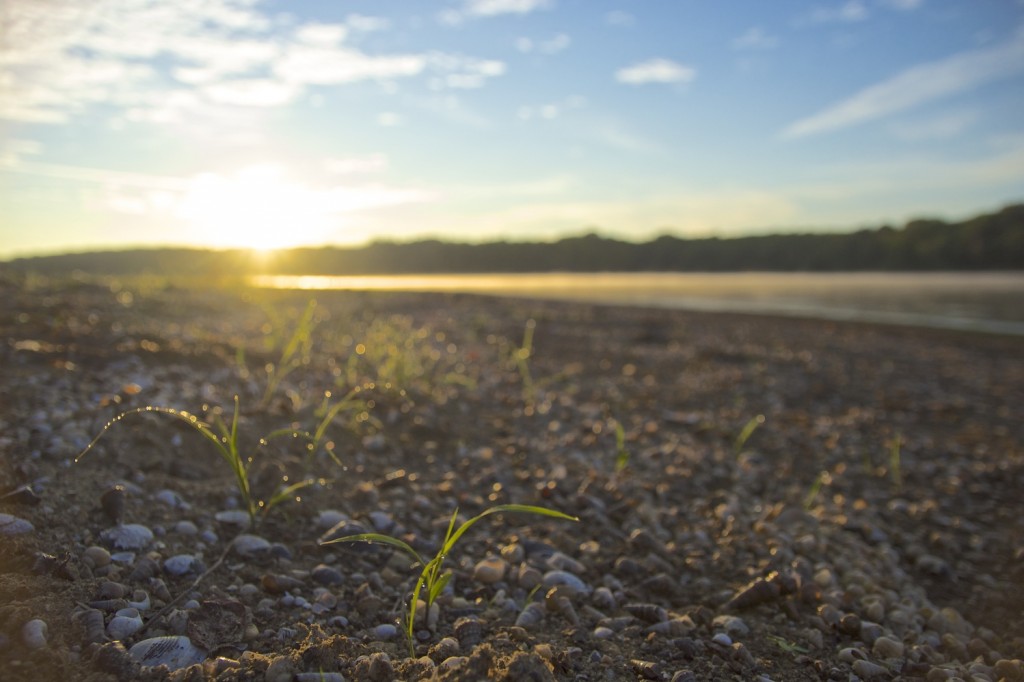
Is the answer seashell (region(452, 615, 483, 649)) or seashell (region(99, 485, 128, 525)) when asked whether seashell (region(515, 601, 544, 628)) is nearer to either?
seashell (region(452, 615, 483, 649))

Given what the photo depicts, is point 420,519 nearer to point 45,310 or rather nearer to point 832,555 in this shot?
point 832,555

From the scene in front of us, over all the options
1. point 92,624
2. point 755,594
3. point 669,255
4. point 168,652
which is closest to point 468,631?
point 168,652

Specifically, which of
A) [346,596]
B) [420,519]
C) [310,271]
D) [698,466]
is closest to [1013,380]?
[698,466]

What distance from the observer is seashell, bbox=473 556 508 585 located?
9.19 ft

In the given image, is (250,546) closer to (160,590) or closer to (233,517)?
(233,517)

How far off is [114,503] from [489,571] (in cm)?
151

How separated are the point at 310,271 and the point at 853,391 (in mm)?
41066

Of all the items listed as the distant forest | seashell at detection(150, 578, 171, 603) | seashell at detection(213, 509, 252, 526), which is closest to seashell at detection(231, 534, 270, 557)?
seashell at detection(213, 509, 252, 526)

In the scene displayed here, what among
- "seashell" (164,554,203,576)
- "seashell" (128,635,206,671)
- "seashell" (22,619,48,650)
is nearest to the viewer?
"seashell" (22,619,48,650)

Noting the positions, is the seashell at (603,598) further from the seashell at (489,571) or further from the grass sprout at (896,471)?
the grass sprout at (896,471)

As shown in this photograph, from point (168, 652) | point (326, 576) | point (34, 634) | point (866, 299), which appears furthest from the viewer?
point (866, 299)

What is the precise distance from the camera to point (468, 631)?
234 cm

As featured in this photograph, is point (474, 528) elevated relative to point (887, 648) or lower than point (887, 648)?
elevated

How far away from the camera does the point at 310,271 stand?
4466 cm
